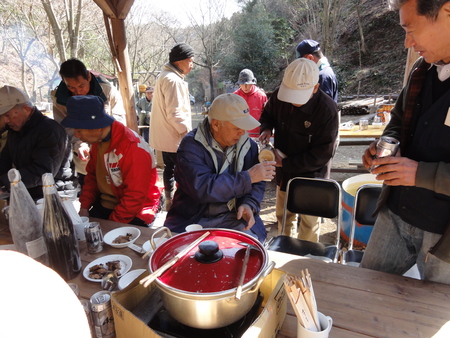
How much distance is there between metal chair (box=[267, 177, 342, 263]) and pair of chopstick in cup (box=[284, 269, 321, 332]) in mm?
1438

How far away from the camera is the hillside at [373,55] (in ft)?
54.5

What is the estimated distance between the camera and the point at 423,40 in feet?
3.97

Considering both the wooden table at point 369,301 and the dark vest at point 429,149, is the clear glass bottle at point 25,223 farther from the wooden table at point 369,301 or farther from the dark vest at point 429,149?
the dark vest at point 429,149

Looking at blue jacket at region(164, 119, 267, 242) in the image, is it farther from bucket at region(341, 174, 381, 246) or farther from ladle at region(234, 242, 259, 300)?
bucket at region(341, 174, 381, 246)

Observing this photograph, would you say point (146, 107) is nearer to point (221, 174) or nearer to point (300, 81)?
point (300, 81)

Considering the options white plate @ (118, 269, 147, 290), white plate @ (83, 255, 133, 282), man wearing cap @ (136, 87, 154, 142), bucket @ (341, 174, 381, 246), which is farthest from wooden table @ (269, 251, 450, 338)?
man wearing cap @ (136, 87, 154, 142)

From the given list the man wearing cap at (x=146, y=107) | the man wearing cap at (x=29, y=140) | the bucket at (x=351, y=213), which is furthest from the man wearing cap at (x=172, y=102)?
the man wearing cap at (x=146, y=107)

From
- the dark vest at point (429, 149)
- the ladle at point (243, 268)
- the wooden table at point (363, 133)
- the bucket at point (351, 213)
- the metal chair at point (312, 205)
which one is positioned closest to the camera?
the ladle at point (243, 268)

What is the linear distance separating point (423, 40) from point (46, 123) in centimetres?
286

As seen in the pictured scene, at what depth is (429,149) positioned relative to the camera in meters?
1.35

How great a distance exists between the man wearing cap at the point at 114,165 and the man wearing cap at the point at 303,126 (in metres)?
1.34

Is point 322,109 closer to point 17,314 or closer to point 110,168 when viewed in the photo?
point 110,168

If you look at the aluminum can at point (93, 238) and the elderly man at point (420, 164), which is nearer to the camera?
the elderly man at point (420, 164)

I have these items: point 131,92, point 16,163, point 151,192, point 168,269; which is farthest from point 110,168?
point 131,92
